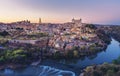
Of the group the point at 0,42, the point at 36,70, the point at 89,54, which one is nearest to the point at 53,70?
the point at 36,70

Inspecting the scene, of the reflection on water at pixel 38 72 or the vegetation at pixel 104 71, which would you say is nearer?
the vegetation at pixel 104 71

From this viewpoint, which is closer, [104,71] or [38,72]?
[104,71]

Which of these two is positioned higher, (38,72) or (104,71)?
(104,71)

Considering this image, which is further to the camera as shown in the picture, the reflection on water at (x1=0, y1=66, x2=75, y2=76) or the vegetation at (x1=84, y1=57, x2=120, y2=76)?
the reflection on water at (x1=0, y1=66, x2=75, y2=76)

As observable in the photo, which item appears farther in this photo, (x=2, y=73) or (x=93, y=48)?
(x=93, y=48)

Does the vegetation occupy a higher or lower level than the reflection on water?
higher

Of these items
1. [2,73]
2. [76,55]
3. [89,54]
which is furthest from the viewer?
[89,54]

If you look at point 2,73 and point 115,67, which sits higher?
point 115,67

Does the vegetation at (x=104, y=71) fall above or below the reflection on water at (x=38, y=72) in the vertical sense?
above

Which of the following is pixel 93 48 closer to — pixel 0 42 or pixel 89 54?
pixel 89 54

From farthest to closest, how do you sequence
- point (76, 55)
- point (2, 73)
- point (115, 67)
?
point (76, 55) < point (2, 73) < point (115, 67)
